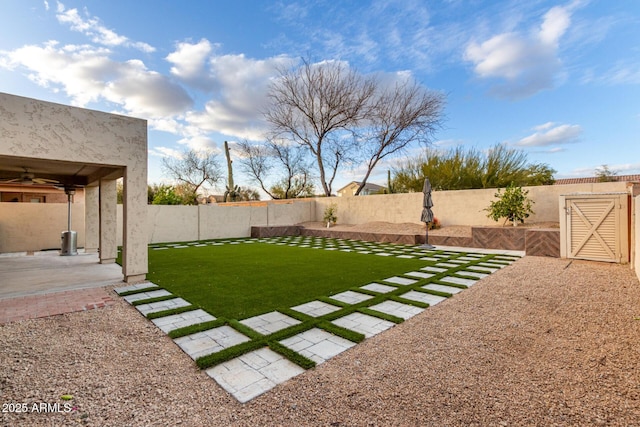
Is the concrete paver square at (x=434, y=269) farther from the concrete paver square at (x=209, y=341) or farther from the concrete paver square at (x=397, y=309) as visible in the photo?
the concrete paver square at (x=209, y=341)

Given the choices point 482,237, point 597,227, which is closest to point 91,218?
point 482,237

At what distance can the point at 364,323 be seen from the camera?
3154 mm

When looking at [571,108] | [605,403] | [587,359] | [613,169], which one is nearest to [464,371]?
[605,403]

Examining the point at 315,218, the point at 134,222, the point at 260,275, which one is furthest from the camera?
the point at 315,218

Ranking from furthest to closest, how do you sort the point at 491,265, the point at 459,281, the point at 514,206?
the point at 514,206 → the point at 491,265 → the point at 459,281

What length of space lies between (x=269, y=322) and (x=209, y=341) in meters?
0.68

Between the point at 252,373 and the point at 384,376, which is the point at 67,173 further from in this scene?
the point at 384,376

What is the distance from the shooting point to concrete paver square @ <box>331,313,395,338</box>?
2965 millimetres

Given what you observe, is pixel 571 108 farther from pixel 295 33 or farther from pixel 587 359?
pixel 587 359

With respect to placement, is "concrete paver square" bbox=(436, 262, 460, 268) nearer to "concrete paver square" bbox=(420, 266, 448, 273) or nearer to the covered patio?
"concrete paver square" bbox=(420, 266, 448, 273)

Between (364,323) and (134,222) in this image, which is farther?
(134,222)

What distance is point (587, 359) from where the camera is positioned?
2.32 metres

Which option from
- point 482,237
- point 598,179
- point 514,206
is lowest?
point 482,237

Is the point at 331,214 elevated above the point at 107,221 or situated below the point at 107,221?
above
